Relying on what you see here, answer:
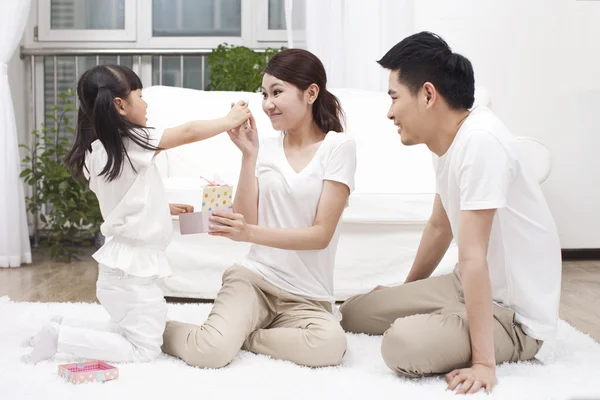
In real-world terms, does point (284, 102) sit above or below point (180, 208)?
above

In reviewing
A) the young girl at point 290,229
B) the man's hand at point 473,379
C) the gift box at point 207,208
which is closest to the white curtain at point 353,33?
the young girl at point 290,229

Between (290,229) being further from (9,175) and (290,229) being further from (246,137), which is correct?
(9,175)

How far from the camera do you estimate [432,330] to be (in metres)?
1.64

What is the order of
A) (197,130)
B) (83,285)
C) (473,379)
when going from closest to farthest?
(473,379)
(197,130)
(83,285)

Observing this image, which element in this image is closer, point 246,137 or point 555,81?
point 246,137

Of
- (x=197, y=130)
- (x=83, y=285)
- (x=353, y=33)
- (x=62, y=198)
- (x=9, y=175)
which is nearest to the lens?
(x=197, y=130)

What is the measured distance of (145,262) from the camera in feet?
5.92

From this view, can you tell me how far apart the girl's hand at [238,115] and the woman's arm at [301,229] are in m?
0.25

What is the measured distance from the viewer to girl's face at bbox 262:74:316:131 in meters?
1.88

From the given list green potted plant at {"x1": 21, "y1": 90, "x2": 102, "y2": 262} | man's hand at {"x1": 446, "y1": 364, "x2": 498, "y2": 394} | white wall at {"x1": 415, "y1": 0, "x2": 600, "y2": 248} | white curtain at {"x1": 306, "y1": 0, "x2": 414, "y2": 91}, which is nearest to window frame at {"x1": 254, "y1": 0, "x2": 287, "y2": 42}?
white curtain at {"x1": 306, "y1": 0, "x2": 414, "y2": 91}

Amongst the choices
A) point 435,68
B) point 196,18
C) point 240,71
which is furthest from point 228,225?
point 196,18

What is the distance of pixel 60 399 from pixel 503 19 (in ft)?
10.4

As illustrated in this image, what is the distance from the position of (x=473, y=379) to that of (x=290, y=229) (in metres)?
0.56

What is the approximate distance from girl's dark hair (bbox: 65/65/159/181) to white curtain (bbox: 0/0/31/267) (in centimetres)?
182
